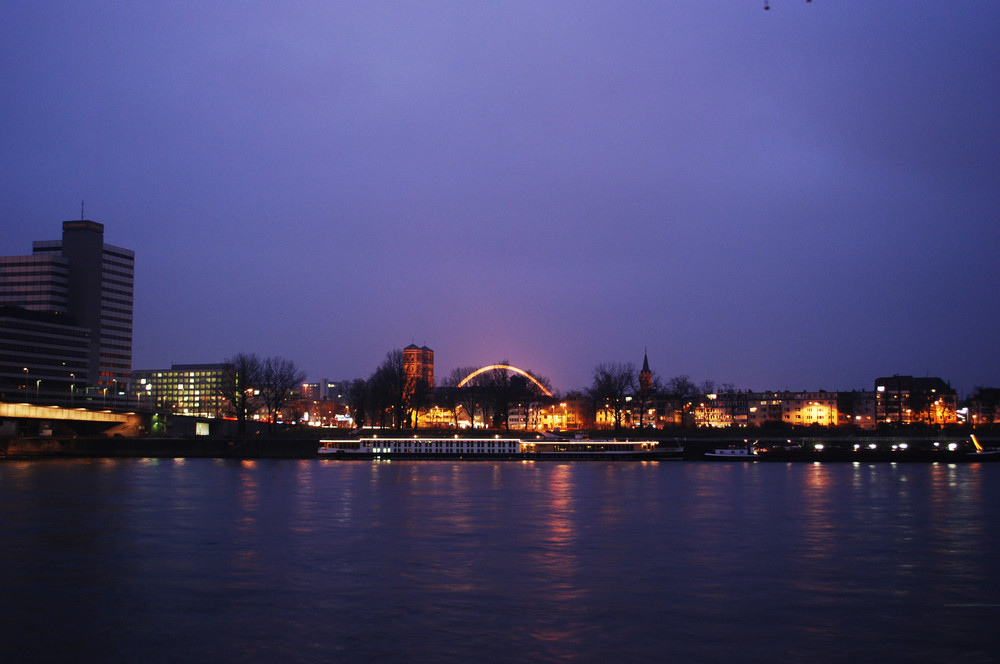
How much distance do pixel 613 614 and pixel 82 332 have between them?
165m

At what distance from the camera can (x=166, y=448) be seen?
105688mm

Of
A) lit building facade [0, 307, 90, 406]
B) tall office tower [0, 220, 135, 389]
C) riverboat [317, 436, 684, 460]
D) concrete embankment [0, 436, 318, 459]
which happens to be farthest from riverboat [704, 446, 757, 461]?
tall office tower [0, 220, 135, 389]

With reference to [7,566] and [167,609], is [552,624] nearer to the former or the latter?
[167,609]

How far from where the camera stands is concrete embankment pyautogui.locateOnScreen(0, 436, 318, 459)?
10494 cm

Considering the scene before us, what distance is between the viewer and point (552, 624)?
2089 centimetres

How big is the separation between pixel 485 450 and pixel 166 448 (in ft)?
118

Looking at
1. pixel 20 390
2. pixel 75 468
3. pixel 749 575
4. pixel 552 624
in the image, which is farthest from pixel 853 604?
pixel 20 390

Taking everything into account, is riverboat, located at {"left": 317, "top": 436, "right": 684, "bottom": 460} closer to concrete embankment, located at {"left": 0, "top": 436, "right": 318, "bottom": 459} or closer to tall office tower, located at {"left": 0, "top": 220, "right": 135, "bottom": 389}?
concrete embankment, located at {"left": 0, "top": 436, "right": 318, "bottom": 459}

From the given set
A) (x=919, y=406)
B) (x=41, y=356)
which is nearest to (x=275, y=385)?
(x=41, y=356)

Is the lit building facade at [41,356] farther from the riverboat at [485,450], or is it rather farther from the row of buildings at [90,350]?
the riverboat at [485,450]

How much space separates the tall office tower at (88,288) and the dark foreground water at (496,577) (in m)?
140

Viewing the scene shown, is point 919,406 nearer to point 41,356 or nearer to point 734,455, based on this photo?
point 734,455

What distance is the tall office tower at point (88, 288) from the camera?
178m

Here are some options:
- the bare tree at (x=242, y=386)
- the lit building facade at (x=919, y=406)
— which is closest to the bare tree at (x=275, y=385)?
the bare tree at (x=242, y=386)
